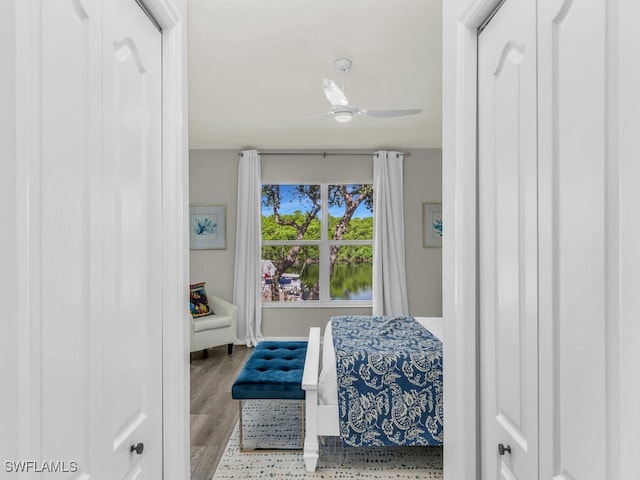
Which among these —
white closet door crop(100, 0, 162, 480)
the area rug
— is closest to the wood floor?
the area rug

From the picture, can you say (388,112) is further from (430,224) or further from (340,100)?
(430,224)

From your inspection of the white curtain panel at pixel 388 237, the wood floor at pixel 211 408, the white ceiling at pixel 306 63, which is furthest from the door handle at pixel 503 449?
the white curtain panel at pixel 388 237

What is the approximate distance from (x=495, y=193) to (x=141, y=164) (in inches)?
37.3

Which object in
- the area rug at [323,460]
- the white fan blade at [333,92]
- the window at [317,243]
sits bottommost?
the area rug at [323,460]

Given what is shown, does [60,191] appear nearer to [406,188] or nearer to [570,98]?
[570,98]

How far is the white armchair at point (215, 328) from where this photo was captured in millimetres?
4621

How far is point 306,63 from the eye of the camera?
3.12m

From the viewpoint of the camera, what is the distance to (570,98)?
756mm

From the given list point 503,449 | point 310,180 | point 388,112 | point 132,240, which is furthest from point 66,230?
point 310,180

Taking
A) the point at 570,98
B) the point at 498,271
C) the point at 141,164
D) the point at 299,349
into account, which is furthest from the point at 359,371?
the point at 570,98

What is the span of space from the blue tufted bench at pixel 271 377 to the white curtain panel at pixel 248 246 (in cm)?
216

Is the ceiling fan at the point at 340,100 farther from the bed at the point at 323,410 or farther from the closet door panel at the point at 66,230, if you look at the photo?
the closet door panel at the point at 66,230

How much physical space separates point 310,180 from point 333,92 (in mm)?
2661

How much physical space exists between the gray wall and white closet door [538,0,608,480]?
15.5 feet
